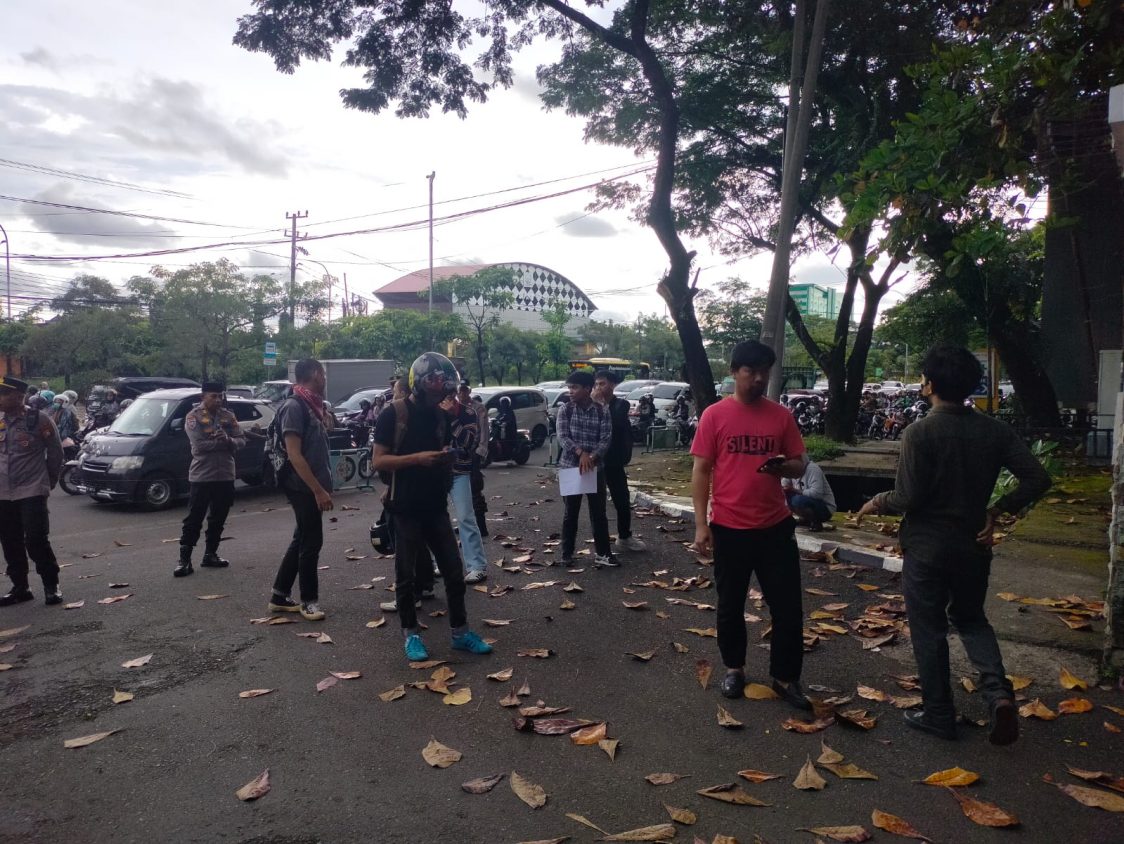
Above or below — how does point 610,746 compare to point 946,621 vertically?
below

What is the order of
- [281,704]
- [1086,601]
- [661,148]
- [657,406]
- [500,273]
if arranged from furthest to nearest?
[500,273] → [657,406] → [661,148] → [1086,601] → [281,704]

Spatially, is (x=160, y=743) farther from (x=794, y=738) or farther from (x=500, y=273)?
(x=500, y=273)

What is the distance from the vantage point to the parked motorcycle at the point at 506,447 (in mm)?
16947

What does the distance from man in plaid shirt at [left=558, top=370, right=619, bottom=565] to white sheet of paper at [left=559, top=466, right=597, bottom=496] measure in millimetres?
48

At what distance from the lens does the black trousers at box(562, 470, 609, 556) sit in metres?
7.64

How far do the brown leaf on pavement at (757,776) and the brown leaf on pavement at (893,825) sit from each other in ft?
1.43

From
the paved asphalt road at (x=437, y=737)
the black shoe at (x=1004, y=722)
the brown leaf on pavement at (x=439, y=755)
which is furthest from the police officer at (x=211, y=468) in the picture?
the black shoe at (x=1004, y=722)

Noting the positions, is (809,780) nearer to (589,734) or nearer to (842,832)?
(842,832)

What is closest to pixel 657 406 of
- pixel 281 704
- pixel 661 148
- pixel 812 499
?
pixel 661 148

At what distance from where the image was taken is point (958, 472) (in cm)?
381

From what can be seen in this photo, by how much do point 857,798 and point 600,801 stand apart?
1.05 meters

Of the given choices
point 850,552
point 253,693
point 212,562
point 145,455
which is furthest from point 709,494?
point 145,455

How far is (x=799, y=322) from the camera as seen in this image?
62.1 ft

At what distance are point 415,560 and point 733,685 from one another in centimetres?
204
